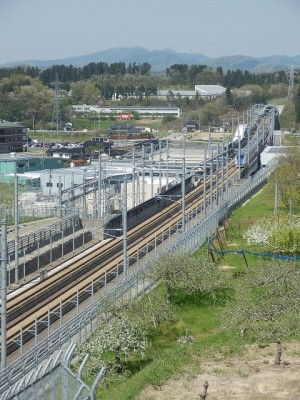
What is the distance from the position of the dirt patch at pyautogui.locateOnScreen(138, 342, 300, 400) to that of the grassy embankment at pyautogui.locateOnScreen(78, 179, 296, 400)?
0.14 m

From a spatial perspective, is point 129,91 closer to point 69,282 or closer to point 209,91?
point 209,91

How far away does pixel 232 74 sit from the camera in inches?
3135

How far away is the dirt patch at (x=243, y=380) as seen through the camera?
328 inches

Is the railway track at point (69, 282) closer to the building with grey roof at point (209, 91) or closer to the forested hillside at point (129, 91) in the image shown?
the forested hillside at point (129, 91)

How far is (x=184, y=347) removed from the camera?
33.1ft

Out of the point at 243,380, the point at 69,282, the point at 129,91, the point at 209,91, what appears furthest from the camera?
the point at 209,91

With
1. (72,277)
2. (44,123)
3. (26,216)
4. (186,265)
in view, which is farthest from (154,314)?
(44,123)

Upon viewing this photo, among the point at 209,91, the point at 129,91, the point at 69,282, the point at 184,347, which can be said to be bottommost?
the point at 69,282

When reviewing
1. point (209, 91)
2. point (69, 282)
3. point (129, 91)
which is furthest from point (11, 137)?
point (209, 91)

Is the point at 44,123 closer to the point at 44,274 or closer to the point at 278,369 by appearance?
the point at 44,274

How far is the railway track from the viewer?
1102 cm

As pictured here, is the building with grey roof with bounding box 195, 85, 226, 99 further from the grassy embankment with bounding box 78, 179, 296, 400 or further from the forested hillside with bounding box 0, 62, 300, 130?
the grassy embankment with bounding box 78, 179, 296, 400

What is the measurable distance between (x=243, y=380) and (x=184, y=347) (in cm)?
140

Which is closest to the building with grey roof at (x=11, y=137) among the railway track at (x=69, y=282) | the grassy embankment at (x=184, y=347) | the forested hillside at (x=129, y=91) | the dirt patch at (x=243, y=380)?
the forested hillside at (x=129, y=91)
